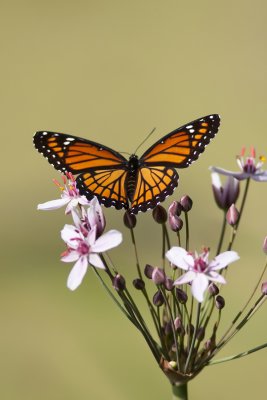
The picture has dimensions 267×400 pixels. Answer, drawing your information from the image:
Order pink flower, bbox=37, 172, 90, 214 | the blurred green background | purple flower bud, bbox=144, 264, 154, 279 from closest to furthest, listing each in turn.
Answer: purple flower bud, bbox=144, 264, 154, 279 < pink flower, bbox=37, 172, 90, 214 < the blurred green background

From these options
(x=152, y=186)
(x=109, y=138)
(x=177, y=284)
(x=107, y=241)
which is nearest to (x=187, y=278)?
(x=177, y=284)

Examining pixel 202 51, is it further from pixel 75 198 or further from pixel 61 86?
pixel 75 198

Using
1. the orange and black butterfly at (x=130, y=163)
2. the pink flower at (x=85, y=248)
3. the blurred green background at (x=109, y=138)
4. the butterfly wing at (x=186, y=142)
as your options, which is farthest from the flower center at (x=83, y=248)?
the blurred green background at (x=109, y=138)

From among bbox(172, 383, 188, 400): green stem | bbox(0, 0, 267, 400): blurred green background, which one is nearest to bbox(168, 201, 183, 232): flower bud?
bbox(172, 383, 188, 400): green stem

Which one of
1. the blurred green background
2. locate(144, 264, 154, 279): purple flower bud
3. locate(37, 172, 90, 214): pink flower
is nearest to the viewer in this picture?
locate(144, 264, 154, 279): purple flower bud

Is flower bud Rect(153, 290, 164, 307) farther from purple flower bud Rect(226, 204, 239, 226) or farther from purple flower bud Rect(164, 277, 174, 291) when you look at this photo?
purple flower bud Rect(226, 204, 239, 226)

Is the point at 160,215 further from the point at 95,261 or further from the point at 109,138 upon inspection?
the point at 109,138

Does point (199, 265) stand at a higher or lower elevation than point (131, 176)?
lower
